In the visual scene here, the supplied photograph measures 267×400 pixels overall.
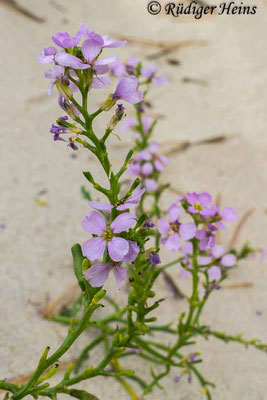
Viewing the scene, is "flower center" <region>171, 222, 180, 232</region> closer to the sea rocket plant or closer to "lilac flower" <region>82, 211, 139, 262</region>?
the sea rocket plant

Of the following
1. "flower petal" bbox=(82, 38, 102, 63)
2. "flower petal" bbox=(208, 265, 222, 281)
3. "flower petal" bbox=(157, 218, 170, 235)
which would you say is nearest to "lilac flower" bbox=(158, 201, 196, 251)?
"flower petal" bbox=(157, 218, 170, 235)

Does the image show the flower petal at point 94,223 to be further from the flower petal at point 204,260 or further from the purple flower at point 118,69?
the purple flower at point 118,69

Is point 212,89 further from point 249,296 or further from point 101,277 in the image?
point 101,277

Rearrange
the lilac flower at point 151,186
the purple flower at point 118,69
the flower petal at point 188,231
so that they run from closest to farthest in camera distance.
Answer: the flower petal at point 188,231 → the purple flower at point 118,69 → the lilac flower at point 151,186

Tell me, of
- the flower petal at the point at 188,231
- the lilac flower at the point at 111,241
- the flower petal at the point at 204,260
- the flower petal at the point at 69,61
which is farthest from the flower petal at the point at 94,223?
the flower petal at the point at 204,260

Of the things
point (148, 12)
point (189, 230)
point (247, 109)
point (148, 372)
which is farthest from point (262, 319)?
point (148, 12)

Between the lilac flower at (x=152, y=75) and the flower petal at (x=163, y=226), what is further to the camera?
the lilac flower at (x=152, y=75)

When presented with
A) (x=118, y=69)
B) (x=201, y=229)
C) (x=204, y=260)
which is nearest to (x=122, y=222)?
(x=201, y=229)

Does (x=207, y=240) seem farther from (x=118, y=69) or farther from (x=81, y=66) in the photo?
(x=118, y=69)
